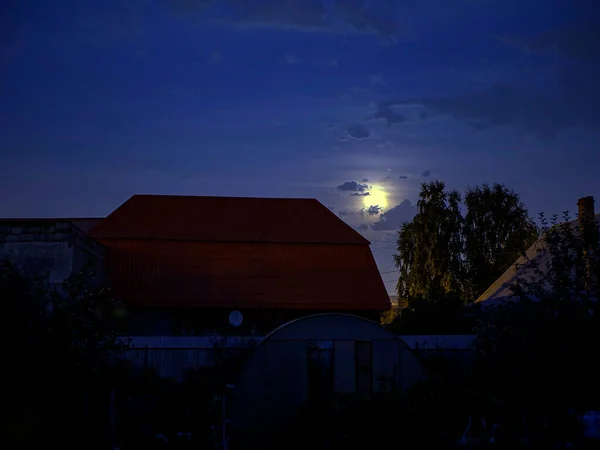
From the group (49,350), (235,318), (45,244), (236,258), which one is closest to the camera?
(49,350)

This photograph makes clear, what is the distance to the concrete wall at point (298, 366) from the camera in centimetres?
1429

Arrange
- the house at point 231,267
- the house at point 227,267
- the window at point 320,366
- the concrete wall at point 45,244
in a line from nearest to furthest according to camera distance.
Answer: the window at point 320,366, the concrete wall at point 45,244, the house at point 227,267, the house at point 231,267

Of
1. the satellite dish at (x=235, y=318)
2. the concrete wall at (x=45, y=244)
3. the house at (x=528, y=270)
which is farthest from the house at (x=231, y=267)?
the concrete wall at (x=45, y=244)

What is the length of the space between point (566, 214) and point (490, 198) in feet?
97.4

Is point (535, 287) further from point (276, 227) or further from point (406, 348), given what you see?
point (276, 227)

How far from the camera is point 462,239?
43594 millimetres

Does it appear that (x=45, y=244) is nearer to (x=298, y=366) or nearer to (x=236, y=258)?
(x=236, y=258)

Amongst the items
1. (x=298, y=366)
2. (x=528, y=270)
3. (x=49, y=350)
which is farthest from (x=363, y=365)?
(x=528, y=270)

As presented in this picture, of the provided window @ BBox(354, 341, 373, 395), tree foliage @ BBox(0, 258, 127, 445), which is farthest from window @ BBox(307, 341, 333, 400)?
tree foliage @ BBox(0, 258, 127, 445)

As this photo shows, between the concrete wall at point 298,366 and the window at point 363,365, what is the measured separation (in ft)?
0.30

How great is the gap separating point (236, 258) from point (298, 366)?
13193 mm

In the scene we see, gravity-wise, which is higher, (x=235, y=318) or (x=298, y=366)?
(x=235, y=318)

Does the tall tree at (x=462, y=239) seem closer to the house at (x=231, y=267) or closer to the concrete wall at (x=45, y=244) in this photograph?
the house at (x=231, y=267)

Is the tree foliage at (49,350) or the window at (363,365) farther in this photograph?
the window at (363,365)
